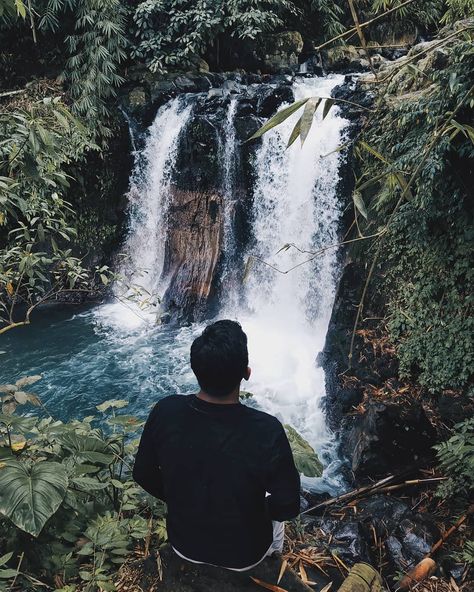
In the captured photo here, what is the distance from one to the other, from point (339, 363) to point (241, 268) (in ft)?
12.4

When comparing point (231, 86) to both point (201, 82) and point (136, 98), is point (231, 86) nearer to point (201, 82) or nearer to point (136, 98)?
point (201, 82)

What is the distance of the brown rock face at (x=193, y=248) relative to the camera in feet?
31.4

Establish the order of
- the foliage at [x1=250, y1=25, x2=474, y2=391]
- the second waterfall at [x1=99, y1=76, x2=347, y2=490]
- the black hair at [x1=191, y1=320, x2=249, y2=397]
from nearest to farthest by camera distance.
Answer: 1. the black hair at [x1=191, y1=320, x2=249, y2=397]
2. the foliage at [x1=250, y1=25, x2=474, y2=391]
3. the second waterfall at [x1=99, y1=76, x2=347, y2=490]

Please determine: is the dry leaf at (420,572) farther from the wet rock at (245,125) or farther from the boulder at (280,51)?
the boulder at (280,51)

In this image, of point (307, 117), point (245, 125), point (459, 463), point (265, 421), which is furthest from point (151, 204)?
point (265, 421)

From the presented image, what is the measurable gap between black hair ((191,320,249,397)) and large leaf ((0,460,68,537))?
88 centimetres

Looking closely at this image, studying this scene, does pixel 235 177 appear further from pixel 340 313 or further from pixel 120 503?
pixel 120 503

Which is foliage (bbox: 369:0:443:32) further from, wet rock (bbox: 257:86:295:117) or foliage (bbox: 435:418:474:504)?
foliage (bbox: 435:418:474:504)

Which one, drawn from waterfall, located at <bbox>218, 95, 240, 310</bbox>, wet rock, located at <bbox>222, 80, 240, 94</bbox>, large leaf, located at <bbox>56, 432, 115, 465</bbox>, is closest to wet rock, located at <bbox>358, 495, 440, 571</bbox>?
large leaf, located at <bbox>56, 432, 115, 465</bbox>

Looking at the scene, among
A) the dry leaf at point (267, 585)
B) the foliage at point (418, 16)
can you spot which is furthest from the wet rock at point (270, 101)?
the dry leaf at point (267, 585)

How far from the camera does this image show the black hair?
1.55m

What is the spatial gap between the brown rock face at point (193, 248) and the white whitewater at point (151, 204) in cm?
37

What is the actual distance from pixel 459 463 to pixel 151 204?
8.64m

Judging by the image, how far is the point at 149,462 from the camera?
1785mm
